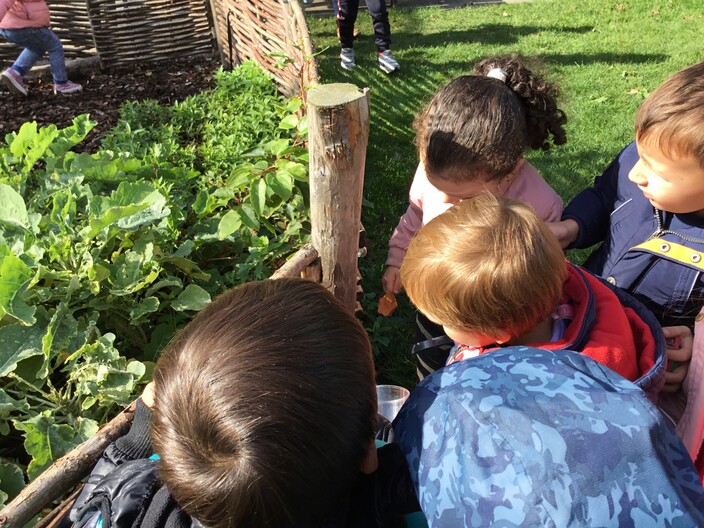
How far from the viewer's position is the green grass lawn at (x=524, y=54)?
381 centimetres

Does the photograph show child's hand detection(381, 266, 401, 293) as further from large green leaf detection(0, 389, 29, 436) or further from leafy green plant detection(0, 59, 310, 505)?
large green leaf detection(0, 389, 29, 436)

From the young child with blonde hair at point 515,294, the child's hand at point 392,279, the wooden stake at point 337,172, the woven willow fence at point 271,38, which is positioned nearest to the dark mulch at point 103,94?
the woven willow fence at point 271,38

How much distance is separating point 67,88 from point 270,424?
538 cm

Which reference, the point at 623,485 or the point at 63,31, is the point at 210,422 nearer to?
the point at 623,485

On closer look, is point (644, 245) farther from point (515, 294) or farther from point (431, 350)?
point (431, 350)

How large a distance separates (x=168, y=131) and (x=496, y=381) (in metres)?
3.65

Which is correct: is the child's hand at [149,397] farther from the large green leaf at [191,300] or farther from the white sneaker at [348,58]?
the white sneaker at [348,58]

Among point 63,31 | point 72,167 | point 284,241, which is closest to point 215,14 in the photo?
point 63,31

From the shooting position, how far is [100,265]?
2.26 metres

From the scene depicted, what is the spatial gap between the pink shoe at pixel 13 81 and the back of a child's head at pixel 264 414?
17.1 ft

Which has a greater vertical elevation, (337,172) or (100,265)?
(337,172)

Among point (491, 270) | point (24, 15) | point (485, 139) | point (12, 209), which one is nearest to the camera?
point (491, 270)

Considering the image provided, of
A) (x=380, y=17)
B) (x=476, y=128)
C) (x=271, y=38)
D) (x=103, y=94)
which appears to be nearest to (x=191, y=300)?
(x=476, y=128)

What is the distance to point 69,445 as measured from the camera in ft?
6.32
